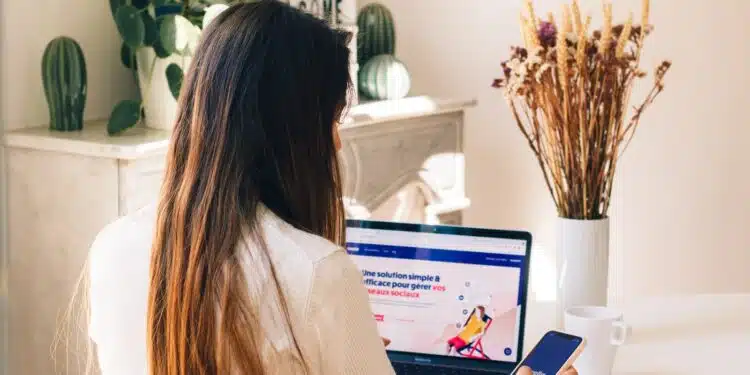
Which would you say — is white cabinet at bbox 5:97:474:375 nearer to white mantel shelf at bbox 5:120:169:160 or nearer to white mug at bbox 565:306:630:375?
white mantel shelf at bbox 5:120:169:160

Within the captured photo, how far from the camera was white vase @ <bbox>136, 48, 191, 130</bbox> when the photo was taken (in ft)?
8.19

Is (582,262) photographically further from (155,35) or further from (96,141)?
(155,35)

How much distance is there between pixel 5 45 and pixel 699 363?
1698mm

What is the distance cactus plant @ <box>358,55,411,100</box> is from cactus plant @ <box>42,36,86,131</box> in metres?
0.94

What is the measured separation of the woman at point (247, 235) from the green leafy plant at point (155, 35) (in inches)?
49.3

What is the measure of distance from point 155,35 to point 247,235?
59.7 inches

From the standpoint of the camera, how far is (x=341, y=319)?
108 cm

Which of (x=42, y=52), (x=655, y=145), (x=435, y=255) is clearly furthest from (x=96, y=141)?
(x=655, y=145)

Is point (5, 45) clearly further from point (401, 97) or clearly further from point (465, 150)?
point (465, 150)

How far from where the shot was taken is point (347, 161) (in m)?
2.89

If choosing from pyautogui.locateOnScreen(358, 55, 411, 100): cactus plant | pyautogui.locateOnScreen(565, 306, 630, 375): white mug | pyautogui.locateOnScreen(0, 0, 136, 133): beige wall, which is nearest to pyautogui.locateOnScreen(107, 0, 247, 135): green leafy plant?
pyautogui.locateOnScreen(0, 0, 136, 133): beige wall

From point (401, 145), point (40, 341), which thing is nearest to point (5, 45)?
point (40, 341)

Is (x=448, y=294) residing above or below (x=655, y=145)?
below

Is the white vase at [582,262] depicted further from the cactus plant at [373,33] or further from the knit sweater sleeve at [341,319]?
the cactus plant at [373,33]
